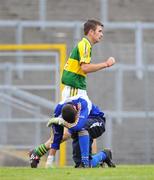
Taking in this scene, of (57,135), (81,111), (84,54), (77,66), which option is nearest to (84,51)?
(84,54)

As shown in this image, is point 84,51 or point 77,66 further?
point 77,66

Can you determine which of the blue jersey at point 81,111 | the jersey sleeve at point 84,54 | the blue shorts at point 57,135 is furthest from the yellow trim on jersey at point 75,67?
the blue shorts at point 57,135

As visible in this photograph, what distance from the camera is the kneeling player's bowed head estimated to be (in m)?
11.5

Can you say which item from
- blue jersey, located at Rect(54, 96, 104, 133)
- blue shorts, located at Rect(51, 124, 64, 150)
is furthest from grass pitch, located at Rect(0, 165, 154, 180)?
blue shorts, located at Rect(51, 124, 64, 150)

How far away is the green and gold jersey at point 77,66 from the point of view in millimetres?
11812

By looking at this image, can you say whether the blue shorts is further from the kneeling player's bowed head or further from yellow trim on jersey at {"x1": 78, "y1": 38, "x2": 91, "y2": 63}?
yellow trim on jersey at {"x1": 78, "y1": 38, "x2": 91, "y2": 63}

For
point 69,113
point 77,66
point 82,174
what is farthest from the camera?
point 77,66

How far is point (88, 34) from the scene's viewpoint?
39.7 ft

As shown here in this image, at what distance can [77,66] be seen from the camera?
11922 millimetres

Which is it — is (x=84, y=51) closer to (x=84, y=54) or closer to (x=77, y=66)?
(x=84, y=54)

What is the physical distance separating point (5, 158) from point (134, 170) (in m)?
6.12

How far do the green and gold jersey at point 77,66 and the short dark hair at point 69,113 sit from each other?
47 centimetres

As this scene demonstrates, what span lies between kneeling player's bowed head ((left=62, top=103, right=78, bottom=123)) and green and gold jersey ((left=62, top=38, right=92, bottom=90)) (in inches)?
17.8

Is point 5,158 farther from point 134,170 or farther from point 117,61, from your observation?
point 134,170
